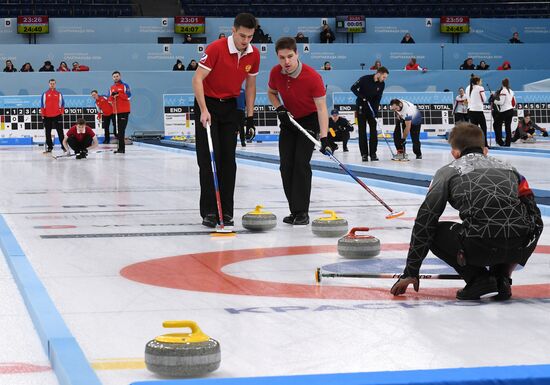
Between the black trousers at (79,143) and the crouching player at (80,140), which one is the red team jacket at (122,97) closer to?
the crouching player at (80,140)

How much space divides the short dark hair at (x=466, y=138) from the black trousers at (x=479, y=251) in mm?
381

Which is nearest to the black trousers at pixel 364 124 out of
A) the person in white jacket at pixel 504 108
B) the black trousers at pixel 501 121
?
the person in white jacket at pixel 504 108

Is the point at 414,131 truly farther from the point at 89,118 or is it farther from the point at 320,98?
the point at 89,118

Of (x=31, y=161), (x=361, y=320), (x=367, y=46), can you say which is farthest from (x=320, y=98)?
(x=367, y=46)

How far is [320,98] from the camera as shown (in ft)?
28.2

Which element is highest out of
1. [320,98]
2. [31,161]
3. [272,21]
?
[272,21]

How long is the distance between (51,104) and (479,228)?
764 inches

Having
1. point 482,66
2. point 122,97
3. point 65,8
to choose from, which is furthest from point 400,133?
point 65,8

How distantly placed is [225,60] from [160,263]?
8.43 feet

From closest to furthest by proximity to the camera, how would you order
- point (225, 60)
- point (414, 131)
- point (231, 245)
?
point (231, 245)
point (225, 60)
point (414, 131)

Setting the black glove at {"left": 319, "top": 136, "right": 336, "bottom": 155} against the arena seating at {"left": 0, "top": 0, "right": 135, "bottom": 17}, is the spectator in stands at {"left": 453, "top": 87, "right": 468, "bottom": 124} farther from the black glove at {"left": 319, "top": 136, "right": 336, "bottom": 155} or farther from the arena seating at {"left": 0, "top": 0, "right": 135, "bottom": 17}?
the black glove at {"left": 319, "top": 136, "right": 336, "bottom": 155}

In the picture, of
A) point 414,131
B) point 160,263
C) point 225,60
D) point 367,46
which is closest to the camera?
A: point 160,263

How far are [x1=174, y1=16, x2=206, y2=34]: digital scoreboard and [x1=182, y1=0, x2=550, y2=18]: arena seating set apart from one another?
2382mm

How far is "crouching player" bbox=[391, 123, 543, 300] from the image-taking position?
463 cm
